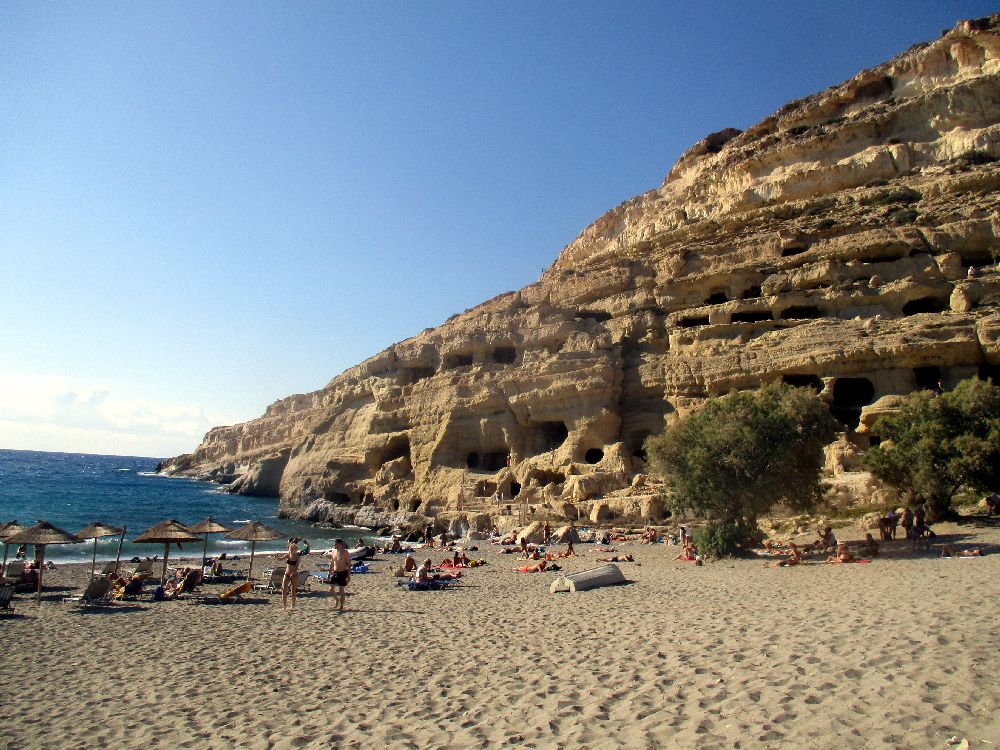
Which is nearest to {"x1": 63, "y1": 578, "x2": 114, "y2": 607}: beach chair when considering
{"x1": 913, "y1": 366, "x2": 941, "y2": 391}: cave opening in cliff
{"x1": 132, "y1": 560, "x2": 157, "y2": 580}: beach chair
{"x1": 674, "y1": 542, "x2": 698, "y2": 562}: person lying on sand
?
{"x1": 132, "y1": 560, "x2": 157, "y2": 580}: beach chair

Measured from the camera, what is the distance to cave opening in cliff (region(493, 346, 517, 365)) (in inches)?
1454

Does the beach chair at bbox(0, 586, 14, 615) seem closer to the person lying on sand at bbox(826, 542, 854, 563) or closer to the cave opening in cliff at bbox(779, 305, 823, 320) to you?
the person lying on sand at bbox(826, 542, 854, 563)

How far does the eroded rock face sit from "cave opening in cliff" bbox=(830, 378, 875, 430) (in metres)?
0.08

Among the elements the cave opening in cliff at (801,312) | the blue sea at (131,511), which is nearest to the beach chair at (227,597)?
the blue sea at (131,511)

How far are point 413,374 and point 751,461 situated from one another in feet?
92.4

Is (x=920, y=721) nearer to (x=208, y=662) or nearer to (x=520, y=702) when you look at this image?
(x=520, y=702)

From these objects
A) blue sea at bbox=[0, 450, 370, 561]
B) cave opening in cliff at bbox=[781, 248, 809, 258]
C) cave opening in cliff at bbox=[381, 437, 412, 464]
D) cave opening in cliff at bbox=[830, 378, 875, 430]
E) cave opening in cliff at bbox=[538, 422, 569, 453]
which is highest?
cave opening in cliff at bbox=[781, 248, 809, 258]

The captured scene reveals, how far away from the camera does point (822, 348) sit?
25047mm

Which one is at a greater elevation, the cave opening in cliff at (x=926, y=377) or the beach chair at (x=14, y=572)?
the cave opening in cliff at (x=926, y=377)

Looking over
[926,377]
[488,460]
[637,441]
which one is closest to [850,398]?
[926,377]

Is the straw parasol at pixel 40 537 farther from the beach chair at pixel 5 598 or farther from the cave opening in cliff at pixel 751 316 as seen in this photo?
the cave opening in cliff at pixel 751 316

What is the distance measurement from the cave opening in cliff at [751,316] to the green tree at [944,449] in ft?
41.3

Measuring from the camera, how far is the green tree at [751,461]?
1553 centimetres

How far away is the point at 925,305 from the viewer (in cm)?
2627
